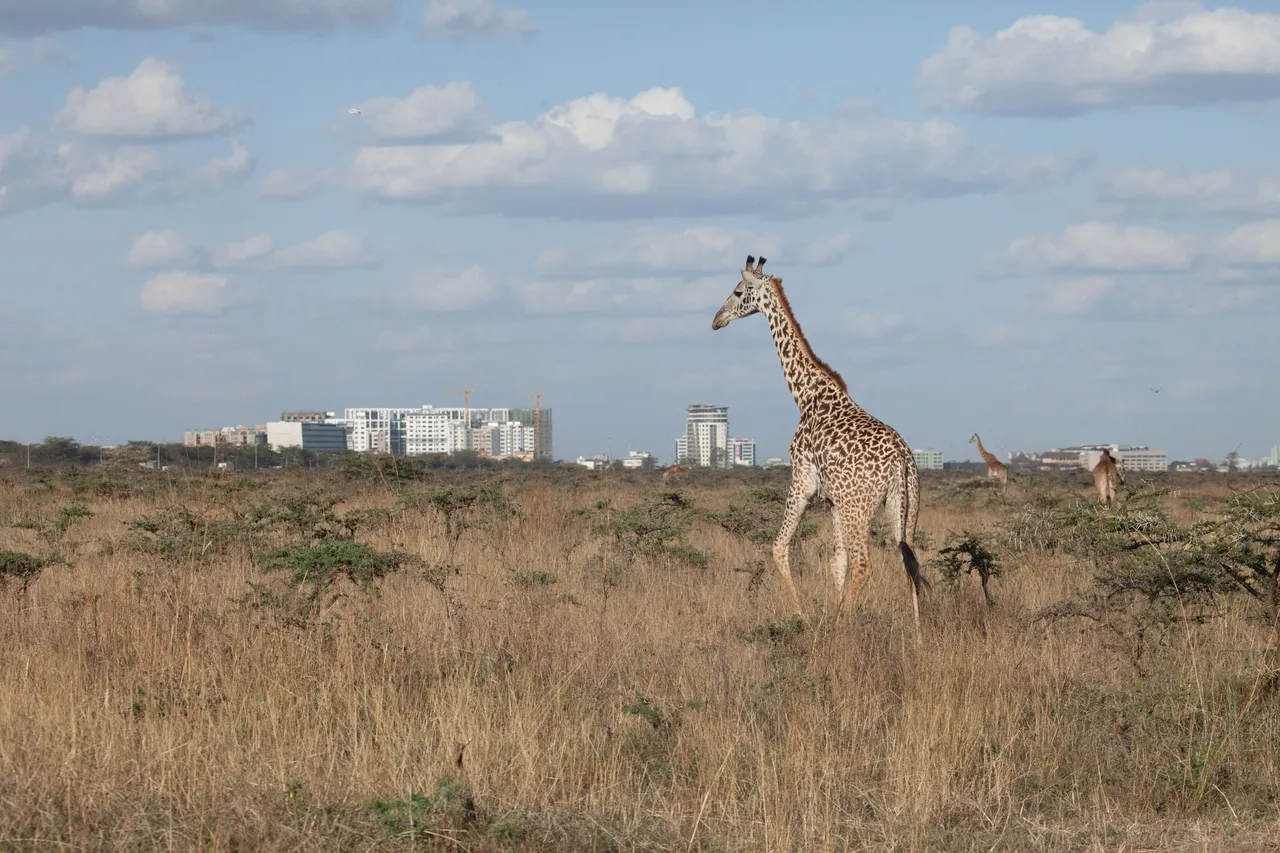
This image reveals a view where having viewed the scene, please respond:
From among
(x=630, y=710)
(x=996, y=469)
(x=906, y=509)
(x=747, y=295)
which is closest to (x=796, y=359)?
(x=747, y=295)

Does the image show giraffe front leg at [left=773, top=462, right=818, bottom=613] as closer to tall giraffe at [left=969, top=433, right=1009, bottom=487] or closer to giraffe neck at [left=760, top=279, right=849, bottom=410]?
giraffe neck at [left=760, top=279, right=849, bottom=410]

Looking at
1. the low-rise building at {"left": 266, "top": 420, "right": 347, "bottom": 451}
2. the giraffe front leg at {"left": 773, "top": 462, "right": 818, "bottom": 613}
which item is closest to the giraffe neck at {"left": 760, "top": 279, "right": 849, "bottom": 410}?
the giraffe front leg at {"left": 773, "top": 462, "right": 818, "bottom": 613}

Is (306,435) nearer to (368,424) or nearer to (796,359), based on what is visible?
(368,424)

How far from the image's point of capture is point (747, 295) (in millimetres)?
12828

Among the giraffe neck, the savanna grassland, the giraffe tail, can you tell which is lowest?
the savanna grassland

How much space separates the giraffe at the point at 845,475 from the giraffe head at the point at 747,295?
78cm

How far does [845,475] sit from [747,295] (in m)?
2.94

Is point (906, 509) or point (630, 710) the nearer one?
point (630, 710)

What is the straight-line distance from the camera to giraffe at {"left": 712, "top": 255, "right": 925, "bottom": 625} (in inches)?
404

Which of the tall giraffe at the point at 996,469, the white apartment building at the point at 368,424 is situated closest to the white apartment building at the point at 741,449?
the white apartment building at the point at 368,424

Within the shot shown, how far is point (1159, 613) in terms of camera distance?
893 centimetres

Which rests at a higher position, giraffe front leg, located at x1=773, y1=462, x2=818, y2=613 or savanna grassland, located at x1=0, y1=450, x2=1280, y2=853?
giraffe front leg, located at x1=773, y1=462, x2=818, y2=613

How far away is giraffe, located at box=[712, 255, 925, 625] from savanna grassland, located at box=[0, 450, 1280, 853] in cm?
44

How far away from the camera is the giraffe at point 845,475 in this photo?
10.3 meters
